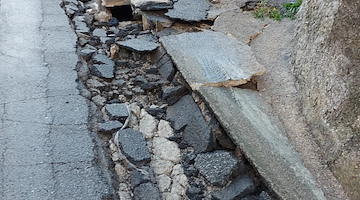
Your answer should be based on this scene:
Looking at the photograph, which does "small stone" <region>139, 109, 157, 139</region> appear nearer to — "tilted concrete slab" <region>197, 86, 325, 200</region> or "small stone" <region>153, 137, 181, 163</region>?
"small stone" <region>153, 137, 181, 163</region>

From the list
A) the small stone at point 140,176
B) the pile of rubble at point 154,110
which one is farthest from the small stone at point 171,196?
the small stone at point 140,176

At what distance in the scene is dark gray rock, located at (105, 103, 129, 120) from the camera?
3.11m

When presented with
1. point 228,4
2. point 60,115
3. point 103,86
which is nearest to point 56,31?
point 103,86

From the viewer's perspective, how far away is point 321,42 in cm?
291

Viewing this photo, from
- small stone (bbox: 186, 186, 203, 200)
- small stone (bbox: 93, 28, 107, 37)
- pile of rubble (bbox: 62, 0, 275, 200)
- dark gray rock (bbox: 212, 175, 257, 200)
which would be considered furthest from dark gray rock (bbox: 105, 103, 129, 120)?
small stone (bbox: 93, 28, 107, 37)

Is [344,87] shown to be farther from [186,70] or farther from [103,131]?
[103,131]

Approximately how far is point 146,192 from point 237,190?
0.52m

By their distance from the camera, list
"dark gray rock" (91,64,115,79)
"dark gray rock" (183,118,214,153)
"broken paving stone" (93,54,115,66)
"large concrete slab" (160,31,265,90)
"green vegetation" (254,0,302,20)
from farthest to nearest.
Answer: "green vegetation" (254,0,302,20), "broken paving stone" (93,54,115,66), "dark gray rock" (91,64,115,79), "large concrete slab" (160,31,265,90), "dark gray rock" (183,118,214,153)

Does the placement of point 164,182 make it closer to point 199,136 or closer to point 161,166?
point 161,166

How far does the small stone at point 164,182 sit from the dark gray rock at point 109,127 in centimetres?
48

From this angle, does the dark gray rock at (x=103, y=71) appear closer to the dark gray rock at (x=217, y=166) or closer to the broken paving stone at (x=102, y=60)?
the broken paving stone at (x=102, y=60)

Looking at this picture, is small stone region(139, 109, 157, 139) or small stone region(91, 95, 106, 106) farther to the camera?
small stone region(91, 95, 106, 106)

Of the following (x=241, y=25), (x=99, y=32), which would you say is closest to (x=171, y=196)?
(x=241, y=25)

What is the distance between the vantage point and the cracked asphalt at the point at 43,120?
2471 millimetres
